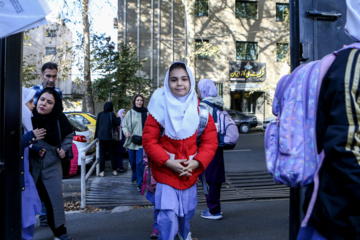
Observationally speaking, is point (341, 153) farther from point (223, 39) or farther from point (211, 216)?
point (223, 39)

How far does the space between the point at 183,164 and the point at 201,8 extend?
A: 25.8m

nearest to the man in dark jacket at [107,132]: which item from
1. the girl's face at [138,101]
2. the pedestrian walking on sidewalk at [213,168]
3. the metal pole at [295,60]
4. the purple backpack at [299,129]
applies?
the girl's face at [138,101]

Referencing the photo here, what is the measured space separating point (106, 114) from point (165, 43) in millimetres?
19714

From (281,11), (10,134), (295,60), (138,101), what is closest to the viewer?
(10,134)

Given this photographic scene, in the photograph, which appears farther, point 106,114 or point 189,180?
point 106,114

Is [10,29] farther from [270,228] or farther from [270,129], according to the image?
[270,228]

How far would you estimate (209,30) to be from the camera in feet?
89.4

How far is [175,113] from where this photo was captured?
310 cm

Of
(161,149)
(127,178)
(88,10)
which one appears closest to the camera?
(161,149)

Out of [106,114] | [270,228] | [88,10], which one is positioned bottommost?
[270,228]

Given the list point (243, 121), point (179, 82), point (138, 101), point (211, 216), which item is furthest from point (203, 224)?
point (243, 121)

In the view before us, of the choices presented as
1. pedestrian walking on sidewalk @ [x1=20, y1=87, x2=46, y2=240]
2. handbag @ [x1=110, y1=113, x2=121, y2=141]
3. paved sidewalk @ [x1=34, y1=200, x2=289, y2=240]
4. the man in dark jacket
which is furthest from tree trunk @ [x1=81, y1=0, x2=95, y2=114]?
pedestrian walking on sidewalk @ [x1=20, y1=87, x2=46, y2=240]

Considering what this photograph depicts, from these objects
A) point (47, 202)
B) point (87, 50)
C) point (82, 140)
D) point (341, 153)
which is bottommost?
point (47, 202)

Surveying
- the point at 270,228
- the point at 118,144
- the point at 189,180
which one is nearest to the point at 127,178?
the point at 118,144
